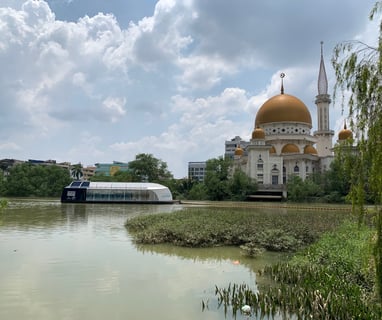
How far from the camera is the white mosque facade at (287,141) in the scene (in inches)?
2486

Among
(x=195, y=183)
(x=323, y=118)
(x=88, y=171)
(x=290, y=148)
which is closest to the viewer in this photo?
(x=290, y=148)

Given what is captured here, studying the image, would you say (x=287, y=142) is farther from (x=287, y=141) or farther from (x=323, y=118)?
(x=323, y=118)

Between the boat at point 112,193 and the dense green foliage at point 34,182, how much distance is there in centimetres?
2498

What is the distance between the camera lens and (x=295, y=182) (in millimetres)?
55875

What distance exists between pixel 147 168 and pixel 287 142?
82.9 ft

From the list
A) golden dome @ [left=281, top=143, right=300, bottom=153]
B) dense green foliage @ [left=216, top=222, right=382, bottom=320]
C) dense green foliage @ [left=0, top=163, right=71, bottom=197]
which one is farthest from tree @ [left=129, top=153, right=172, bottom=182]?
dense green foliage @ [left=216, top=222, right=382, bottom=320]

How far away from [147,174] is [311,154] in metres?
29.1

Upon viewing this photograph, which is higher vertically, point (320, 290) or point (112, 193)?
point (112, 193)

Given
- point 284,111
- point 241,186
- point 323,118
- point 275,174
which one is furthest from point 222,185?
point 323,118

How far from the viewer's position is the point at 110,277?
9.80 m

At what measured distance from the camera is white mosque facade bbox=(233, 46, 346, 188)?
2486 inches

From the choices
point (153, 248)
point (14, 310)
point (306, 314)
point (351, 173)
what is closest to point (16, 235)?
point (153, 248)

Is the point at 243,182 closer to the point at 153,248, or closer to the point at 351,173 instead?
the point at 153,248

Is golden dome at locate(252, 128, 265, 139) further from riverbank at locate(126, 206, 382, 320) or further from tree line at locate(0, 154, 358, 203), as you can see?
riverbank at locate(126, 206, 382, 320)
